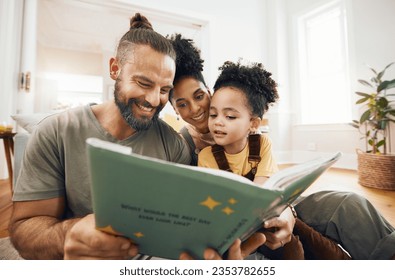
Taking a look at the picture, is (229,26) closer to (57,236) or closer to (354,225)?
(354,225)

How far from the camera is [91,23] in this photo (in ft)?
13.5

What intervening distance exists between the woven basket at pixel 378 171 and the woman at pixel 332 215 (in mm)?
1579

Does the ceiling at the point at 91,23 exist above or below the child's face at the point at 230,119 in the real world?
above

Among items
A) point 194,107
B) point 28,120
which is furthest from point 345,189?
point 28,120

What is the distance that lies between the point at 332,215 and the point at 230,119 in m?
0.48

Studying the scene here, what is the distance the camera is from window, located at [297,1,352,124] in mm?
3176

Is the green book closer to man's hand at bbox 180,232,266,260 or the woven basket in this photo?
man's hand at bbox 180,232,266,260

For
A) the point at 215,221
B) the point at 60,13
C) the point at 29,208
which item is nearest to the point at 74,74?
the point at 60,13

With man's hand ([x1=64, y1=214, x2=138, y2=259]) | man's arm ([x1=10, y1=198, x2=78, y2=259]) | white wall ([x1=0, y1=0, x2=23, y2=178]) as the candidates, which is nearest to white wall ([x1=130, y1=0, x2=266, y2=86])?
white wall ([x1=0, y1=0, x2=23, y2=178])

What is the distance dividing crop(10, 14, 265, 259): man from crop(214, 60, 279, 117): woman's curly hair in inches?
14.1

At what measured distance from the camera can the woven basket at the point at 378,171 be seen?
6.46 ft

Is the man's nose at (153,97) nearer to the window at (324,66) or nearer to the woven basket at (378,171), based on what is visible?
the woven basket at (378,171)

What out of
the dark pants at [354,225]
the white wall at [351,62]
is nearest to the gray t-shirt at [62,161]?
the dark pants at [354,225]

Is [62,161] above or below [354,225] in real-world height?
above
